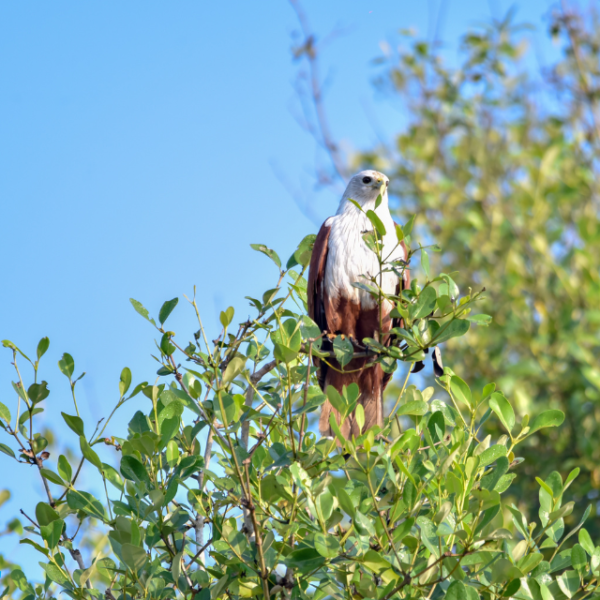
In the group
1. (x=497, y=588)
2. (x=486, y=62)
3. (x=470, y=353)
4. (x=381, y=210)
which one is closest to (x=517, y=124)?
(x=486, y=62)

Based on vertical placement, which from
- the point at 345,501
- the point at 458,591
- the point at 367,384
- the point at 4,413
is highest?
the point at 367,384

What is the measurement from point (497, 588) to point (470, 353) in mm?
4120

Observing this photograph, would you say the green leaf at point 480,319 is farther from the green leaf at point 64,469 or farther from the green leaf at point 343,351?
the green leaf at point 64,469

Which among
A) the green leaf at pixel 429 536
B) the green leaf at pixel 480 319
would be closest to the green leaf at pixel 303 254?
the green leaf at pixel 480 319

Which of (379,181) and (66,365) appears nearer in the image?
(66,365)

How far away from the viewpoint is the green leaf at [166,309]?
7.07 feet

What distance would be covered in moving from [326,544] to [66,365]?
1.02 meters

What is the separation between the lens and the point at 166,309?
7.09 feet

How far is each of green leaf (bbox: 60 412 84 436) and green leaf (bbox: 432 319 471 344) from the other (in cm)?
116

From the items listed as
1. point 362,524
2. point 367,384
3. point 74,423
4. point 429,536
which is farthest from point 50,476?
point 367,384

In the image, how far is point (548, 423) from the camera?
6.76 feet

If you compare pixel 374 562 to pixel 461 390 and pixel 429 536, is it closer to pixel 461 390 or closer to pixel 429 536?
pixel 429 536

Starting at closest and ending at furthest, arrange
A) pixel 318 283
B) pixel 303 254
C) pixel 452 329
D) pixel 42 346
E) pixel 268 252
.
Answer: pixel 42 346, pixel 452 329, pixel 268 252, pixel 303 254, pixel 318 283

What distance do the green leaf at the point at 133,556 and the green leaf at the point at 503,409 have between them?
1.09 metres
